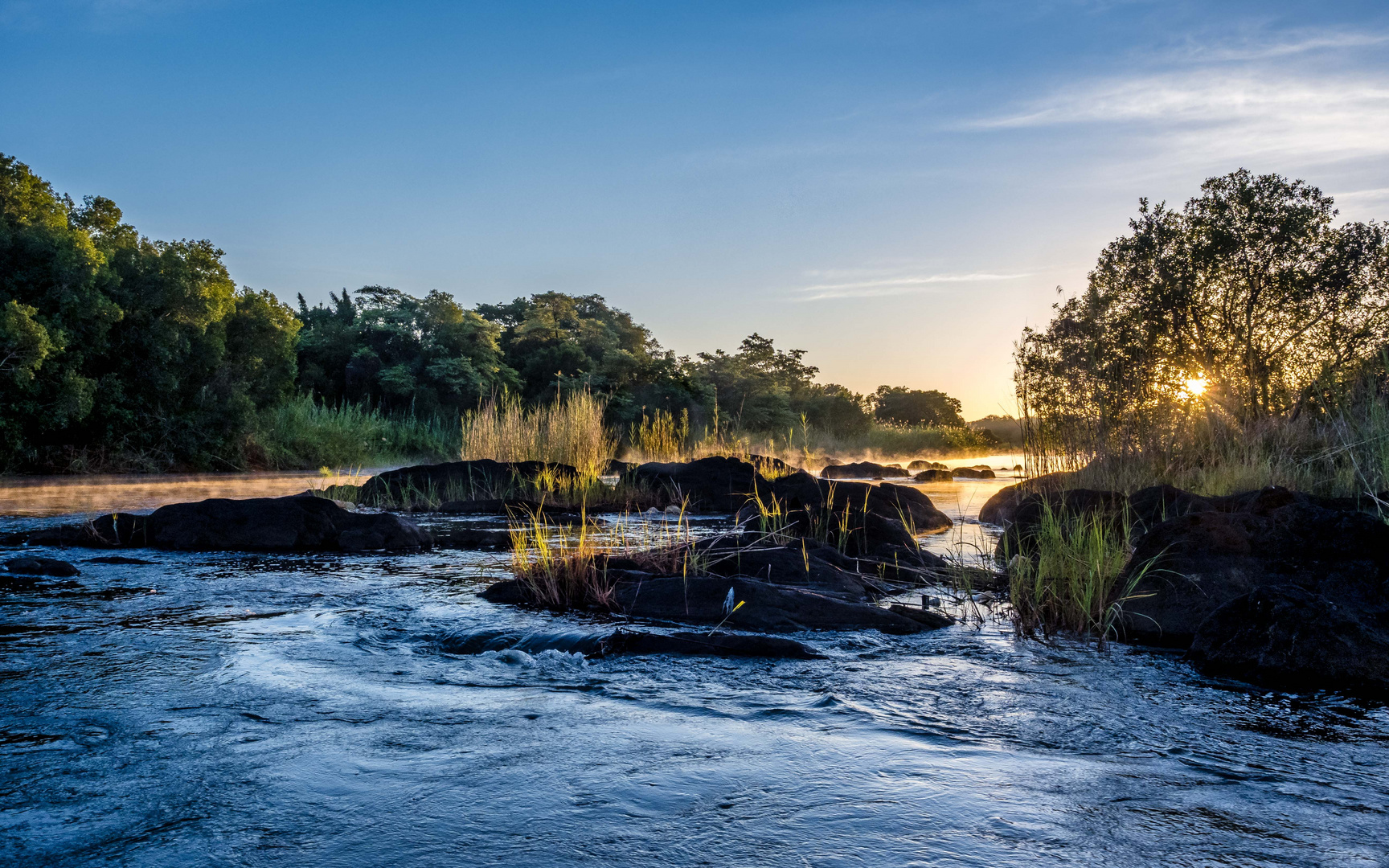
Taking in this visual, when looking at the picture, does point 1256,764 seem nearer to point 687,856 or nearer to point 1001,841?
point 1001,841

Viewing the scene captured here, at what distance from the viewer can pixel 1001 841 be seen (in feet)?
7.02

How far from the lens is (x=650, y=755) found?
2.75m

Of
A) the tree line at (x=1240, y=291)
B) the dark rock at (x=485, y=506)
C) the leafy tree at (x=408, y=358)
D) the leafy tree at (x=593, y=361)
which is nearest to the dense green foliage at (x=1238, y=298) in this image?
the tree line at (x=1240, y=291)

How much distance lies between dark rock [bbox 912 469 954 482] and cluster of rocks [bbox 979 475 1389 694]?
14809 mm

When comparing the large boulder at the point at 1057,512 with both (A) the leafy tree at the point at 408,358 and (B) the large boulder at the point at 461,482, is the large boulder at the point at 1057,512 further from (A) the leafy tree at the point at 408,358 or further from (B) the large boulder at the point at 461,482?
(A) the leafy tree at the point at 408,358

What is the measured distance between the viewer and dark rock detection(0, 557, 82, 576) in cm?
598

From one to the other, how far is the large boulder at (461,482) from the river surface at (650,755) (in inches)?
287

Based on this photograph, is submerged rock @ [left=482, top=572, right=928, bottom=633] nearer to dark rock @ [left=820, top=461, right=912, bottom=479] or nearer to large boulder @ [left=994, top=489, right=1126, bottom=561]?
large boulder @ [left=994, top=489, right=1126, bottom=561]

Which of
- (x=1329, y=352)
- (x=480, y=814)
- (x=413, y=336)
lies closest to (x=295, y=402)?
(x=413, y=336)

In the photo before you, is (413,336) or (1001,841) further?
(413,336)

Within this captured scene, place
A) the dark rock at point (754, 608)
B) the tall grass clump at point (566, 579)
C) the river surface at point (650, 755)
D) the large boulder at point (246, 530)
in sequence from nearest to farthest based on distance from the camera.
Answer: the river surface at point (650, 755), the dark rock at point (754, 608), the tall grass clump at point (566, 579), the large boulder at point (246, 530)

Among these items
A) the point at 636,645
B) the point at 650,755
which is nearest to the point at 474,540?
the point at 636,645

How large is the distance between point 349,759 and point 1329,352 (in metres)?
15.3

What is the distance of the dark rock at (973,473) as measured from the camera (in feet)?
72.4
